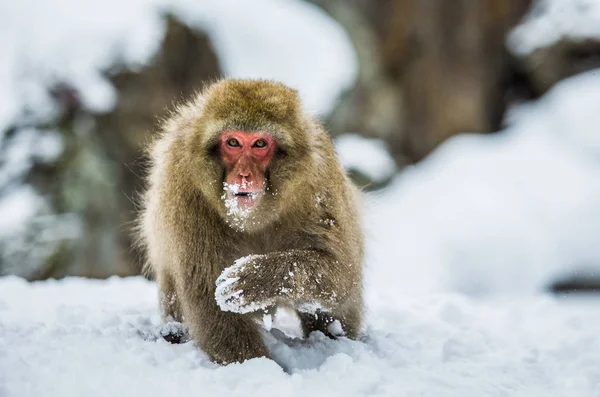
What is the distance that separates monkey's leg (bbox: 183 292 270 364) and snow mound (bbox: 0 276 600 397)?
67 millimetres

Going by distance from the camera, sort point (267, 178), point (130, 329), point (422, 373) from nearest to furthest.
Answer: point (422, 373) → point (267, 178) → point (130, 329)

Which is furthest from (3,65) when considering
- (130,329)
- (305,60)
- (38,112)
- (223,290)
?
(223,290)

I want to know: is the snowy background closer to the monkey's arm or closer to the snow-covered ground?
the snow-covered ground

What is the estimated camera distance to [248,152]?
2986 millimetres

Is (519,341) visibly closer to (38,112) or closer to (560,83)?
(38,112)

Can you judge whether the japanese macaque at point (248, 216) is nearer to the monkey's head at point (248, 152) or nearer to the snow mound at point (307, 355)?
the monkey's head at point (248, 152)

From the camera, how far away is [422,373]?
2.87 meters

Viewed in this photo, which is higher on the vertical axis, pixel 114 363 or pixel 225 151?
pixel 225 151

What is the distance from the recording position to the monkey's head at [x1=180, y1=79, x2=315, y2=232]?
117 inches

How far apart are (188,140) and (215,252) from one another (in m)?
0.52

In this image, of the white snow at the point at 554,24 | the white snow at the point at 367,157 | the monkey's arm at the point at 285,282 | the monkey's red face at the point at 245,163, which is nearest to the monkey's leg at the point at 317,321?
the monkey's arm at the point at 285,282

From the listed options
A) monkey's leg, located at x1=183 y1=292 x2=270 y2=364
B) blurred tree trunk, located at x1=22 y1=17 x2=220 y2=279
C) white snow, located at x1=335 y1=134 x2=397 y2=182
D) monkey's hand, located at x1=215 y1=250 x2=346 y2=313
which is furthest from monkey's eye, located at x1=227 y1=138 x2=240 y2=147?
white snow, located at x1=335 y1=134 x2=397 y2=182

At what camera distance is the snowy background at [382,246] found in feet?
8.87

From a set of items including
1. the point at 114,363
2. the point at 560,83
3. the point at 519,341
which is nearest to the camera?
the point at 114,363
